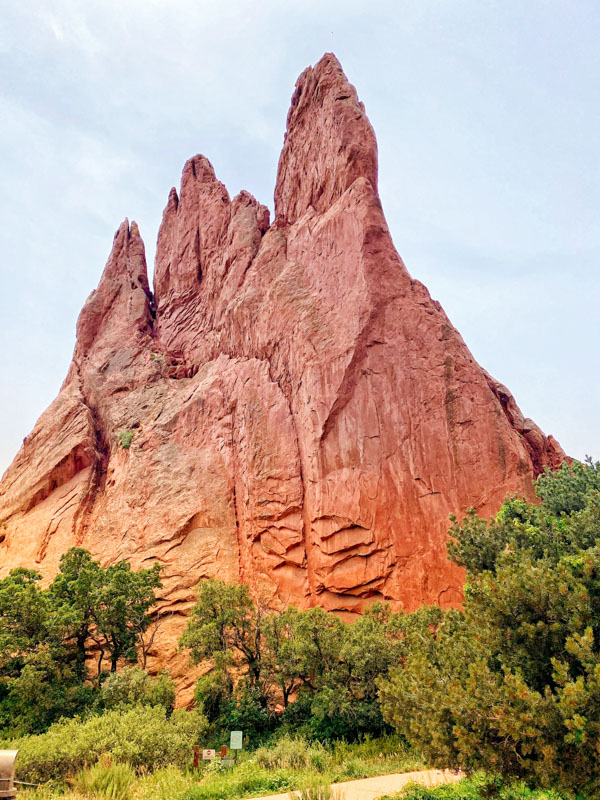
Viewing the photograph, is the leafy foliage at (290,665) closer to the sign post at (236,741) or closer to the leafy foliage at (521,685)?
the sign post at (236,741)

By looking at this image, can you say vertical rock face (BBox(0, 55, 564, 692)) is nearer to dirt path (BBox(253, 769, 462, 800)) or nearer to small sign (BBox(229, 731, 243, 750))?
dirt path (BBox(253, 769, 462, 800))

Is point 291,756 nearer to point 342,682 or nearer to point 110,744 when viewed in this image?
point 342,682

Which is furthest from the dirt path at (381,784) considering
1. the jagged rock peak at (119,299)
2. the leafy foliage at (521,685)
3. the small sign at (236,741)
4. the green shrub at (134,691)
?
the jagged rock peak at (119,299)

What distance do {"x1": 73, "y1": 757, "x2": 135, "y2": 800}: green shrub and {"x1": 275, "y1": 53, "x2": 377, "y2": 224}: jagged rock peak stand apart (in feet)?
96.0

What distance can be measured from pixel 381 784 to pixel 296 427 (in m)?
17.6

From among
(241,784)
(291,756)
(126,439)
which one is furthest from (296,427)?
(241,784)

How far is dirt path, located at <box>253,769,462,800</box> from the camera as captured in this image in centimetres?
1127

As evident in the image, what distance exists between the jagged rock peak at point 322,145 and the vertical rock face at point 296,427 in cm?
14

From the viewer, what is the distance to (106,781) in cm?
1277

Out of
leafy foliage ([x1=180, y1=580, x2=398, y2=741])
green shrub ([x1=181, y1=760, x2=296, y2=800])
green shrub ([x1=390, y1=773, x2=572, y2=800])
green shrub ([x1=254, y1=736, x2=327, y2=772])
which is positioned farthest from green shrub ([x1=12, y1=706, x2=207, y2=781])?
green shrub ([x1=390, y1=773, x2=572, y2=800])

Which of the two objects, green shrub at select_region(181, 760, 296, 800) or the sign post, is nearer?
green shrub at select_region(181, 760, 296, 800)

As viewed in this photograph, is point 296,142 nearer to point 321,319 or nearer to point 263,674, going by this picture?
point 321,319

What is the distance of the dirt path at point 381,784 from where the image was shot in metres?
11.3

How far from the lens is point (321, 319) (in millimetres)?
29141
